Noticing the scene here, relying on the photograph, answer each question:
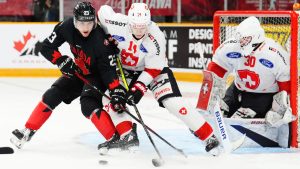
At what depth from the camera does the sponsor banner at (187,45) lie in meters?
8.75

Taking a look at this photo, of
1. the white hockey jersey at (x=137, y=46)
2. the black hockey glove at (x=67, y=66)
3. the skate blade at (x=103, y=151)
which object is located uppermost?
the white hockey jersey at (x=137, y=46)

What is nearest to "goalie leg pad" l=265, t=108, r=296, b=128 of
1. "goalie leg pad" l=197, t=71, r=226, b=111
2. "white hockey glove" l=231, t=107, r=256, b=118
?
"white hockey glove" l=231, t=107, r=256, b=118

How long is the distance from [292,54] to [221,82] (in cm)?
53

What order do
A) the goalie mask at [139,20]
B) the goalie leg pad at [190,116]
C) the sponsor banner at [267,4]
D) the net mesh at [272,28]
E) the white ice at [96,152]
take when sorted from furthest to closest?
the sponsor banner at [267,4] → the net mesh at [272,28] → the goalie leg pad at [190,116] → the goalie mask at [139,20] → the white ice at [96,152]

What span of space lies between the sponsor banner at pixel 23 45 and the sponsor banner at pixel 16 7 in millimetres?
577

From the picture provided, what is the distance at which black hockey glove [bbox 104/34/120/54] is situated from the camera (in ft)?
14.4

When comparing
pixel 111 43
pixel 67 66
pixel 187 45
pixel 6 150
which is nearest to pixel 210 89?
pixel 111 43

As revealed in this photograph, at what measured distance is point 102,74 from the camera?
4379 mm

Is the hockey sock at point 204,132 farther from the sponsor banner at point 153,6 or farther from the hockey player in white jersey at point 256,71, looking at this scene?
the sponsor banner at point 153,6

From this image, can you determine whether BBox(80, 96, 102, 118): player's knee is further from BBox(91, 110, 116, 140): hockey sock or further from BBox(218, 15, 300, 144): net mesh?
BBox(218, 15, 300, 144): net mesh

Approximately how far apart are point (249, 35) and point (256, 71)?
1.02 ft

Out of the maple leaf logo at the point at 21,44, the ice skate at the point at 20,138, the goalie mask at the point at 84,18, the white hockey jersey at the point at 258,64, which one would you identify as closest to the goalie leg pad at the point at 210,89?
the white hockey jersey at the point at 258,64

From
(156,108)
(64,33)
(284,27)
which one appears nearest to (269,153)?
(284,27)

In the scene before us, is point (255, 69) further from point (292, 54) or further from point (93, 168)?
point (93, 168)
